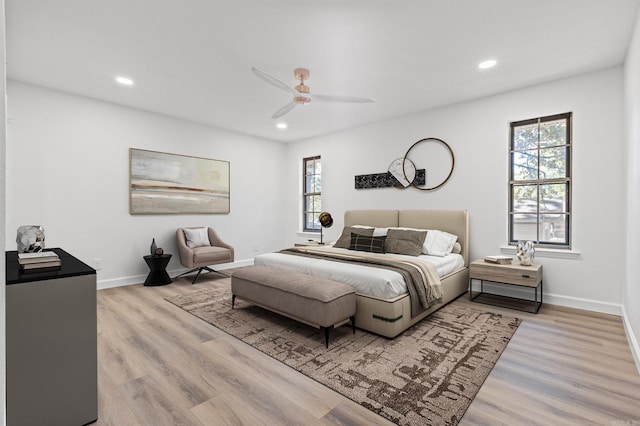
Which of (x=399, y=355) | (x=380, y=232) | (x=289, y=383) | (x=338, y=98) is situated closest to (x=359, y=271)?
(x=399, y=355)

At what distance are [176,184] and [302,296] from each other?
3499 millimetres

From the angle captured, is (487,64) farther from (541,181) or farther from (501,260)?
(501,260)

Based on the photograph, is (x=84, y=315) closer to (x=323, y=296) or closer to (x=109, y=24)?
(x=323, y=296)

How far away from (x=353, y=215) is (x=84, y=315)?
171 inches

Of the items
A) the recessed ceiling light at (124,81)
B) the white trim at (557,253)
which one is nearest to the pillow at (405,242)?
the white trim at (557,253)

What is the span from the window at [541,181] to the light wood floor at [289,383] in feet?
3.89

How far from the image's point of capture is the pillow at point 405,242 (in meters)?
4.00

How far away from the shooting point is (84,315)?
1663mm

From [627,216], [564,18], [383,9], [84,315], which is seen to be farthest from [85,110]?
[627,216]

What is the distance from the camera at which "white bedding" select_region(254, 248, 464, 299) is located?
112 inches

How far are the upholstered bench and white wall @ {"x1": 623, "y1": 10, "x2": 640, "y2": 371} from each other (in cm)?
218

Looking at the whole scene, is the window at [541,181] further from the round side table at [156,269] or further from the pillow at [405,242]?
the round side table at [156,269]

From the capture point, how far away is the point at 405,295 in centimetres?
293

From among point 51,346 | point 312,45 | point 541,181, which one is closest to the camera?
point 51,346
